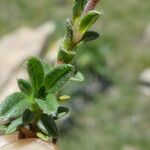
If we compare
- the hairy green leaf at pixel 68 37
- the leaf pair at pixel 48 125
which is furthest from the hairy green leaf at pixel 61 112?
the hairy green leaf at pixel 68 37

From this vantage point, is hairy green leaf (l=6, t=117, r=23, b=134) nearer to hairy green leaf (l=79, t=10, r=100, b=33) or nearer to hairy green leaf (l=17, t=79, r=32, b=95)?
hairy green leaf (l=17, t=79, r=32, b=95)

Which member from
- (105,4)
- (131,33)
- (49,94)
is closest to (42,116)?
(49,94)

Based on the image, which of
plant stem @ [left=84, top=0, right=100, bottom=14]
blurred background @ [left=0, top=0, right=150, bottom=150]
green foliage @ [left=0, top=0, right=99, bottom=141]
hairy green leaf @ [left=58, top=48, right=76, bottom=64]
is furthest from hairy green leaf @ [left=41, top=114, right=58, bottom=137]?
blurred background @ [left=0, top=0, right=150, bottom=150]

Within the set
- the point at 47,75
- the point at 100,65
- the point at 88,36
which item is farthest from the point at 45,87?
the point at 100,65

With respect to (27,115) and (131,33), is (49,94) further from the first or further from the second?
(131,33)

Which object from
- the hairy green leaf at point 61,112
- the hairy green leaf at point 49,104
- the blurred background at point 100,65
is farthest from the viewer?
the blurred background at point 100,65

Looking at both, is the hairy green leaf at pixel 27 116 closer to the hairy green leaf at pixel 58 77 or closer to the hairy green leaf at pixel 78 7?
the hairy green leaf at pixel 58 77
